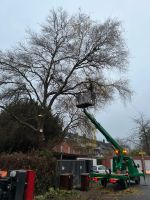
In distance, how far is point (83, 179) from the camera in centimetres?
1878

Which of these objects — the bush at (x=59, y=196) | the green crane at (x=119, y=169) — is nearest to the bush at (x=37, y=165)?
the bush at (x=59, y=196)

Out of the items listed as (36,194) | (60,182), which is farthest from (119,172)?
(36,194)

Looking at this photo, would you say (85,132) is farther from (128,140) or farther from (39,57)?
(128,140)

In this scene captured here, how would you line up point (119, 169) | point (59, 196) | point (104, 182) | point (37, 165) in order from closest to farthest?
point (59, 196)
point (37, 165)
point (104, 182)
point (119, 169)

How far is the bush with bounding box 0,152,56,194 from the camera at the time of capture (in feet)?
52.4

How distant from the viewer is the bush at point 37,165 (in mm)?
15961

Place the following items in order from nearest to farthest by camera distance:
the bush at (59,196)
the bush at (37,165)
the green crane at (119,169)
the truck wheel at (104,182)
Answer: the bush at (59,196) → the bush at (37,165) → the green crane at (119,169) → the truck wheel at (104,182)

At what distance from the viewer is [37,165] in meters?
16.2

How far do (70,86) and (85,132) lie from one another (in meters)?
4.58

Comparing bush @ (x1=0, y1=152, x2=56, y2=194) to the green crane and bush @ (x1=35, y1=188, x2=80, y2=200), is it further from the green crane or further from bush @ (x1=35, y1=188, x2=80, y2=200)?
the green crane

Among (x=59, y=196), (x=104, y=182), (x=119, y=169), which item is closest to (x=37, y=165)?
(x=59, y=196)

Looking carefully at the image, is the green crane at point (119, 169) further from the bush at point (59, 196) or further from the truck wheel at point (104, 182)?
the bush at point (59, 196)


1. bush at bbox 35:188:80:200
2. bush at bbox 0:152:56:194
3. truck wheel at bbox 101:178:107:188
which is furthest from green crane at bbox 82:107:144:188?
bush at bbox 35:188:80:200

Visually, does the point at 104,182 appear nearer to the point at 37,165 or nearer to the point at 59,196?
the point at 37,165
